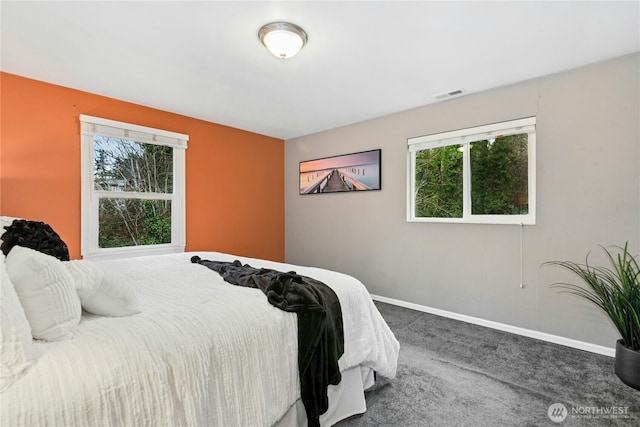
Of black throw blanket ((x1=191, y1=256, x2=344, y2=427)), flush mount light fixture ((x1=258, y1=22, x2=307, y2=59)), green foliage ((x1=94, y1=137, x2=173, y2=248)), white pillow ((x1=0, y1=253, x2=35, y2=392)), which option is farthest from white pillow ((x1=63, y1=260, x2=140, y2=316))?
green foliage ((x1=94, y1=137, x2=173, y2=248))

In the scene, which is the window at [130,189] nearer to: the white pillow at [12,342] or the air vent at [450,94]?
the white pillow at [12,342]

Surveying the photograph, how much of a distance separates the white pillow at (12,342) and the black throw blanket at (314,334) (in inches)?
34.0

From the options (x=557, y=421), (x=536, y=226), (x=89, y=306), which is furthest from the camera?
(x=536, y=226)

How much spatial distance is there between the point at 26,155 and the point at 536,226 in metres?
4.76

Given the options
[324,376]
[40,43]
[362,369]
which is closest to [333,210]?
[362,369]

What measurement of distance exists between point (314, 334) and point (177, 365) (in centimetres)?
62

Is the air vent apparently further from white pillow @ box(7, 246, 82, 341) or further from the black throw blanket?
white pillow @ box(7, 246, 82, 341)

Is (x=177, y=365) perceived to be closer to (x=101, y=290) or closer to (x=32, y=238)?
(x=101, y=290)

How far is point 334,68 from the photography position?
2619 millimetres

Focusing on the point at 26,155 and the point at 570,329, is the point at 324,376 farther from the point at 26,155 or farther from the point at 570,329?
the point at 26,155

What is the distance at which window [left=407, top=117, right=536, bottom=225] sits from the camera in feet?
9.58

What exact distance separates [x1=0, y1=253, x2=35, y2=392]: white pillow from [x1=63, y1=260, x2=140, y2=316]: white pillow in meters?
0.28

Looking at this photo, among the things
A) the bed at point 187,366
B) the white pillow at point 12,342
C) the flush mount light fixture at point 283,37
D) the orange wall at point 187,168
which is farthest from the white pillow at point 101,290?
the orange wall at point 187,168

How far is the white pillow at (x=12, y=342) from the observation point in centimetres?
81
